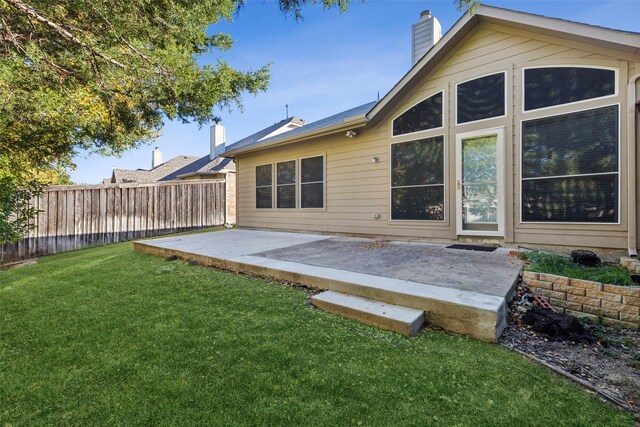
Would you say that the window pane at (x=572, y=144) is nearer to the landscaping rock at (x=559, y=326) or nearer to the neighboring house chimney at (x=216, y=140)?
the landscaping rock at (x=559, y=326)

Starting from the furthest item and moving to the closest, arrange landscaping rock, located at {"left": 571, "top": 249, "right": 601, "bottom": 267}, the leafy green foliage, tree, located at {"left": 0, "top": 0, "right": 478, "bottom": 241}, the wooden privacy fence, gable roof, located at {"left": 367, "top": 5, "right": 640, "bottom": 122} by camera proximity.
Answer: the wooden privacy fence < tree, located at {"left": 0, "top": 0, "right": 478, "bottom": 241} < gable roof, located at {"left": 367, "top": 5, "right": 640, "bottom": 122} < landscaping rock, located at {"left": 571, "top": 249, "right": 601, "bottom": 267} < the leafy green foliage

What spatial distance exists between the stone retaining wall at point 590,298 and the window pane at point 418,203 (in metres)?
2.54

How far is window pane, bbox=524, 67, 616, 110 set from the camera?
4.09 metres

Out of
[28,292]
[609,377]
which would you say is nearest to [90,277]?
[28,292]

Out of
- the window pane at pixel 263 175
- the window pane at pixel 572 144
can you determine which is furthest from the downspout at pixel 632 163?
the window pane at pixel 263 175

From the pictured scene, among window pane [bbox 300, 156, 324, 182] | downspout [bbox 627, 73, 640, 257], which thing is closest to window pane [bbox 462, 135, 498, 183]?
downspout [bbox 627, 73, 640, 257]

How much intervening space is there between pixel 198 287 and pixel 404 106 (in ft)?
16.8

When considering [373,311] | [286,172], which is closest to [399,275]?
Answer: [373,311]

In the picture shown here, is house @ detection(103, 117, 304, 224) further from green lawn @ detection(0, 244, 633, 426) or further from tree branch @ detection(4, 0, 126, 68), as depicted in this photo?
green lawn @ detection(0, 244, 633, 426)

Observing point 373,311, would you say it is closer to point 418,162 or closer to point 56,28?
point 418,162

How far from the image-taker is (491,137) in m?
5.07

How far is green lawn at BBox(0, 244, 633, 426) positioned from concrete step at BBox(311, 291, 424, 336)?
85 mm

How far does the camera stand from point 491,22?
16.4ft

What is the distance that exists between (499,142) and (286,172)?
5.31 m
